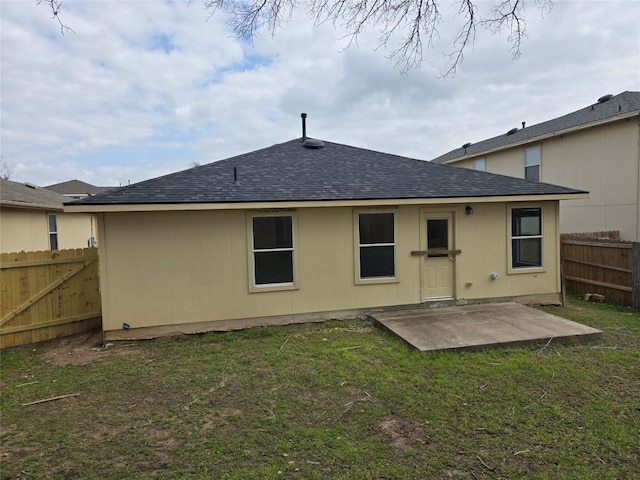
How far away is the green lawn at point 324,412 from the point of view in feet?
10.9

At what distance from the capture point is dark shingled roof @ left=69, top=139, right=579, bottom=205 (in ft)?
24.2

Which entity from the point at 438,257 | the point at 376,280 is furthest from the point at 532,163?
the point at 376,280

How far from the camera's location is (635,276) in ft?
29.4

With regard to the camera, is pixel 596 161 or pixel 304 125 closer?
pixel 304 125

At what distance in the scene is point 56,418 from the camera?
430 centimetres

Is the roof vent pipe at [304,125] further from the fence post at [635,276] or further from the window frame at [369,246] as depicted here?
the fence post at [635,276]

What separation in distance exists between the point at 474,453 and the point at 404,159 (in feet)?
27.5

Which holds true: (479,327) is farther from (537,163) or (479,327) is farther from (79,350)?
(537,163)

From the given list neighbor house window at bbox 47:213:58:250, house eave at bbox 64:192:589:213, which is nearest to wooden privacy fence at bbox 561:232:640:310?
house eave at bbox 64:192:589:213

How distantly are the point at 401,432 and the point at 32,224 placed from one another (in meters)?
14.0

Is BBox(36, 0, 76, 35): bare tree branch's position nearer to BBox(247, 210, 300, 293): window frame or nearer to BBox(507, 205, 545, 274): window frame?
BBox(247, 210, 300, 293): window frame

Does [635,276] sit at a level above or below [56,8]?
below

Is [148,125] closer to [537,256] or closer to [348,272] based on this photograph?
[348,272]

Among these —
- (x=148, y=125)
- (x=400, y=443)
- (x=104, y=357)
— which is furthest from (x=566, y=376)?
(x=148, y=125)
